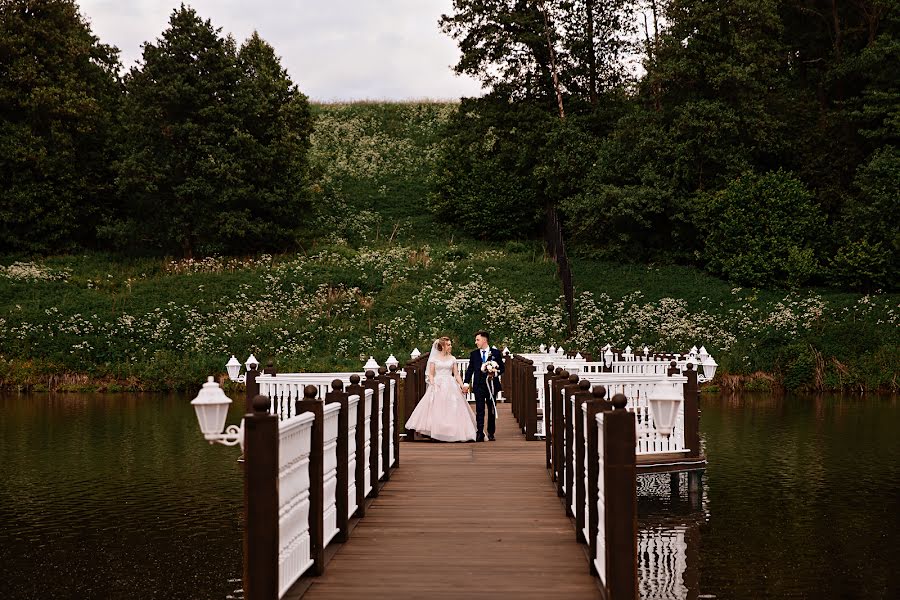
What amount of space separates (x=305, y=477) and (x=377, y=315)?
3448 cm

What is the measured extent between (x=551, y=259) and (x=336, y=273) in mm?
9848

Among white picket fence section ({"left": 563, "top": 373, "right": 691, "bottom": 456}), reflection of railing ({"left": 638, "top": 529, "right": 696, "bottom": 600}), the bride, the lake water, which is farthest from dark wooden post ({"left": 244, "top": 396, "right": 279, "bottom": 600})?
the bride

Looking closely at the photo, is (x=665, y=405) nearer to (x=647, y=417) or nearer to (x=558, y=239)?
(x=647, y=417)

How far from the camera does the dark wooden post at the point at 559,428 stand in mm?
11953

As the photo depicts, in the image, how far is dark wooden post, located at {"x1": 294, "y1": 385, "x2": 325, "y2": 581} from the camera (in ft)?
26.4

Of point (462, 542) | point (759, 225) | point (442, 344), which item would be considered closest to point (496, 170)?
point (759, 225)

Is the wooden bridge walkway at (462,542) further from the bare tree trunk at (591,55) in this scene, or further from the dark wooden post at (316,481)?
the bare tree trunk at (591,55)

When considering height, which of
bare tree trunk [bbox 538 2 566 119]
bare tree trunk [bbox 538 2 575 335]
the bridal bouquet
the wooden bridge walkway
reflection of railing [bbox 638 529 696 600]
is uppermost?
bare tree trunk [bbox 538 2 566 119]

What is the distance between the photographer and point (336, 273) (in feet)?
152

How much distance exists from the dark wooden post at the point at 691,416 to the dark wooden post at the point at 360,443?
669cm

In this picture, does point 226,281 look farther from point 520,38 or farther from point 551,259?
point 520,38

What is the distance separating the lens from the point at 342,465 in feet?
31.1

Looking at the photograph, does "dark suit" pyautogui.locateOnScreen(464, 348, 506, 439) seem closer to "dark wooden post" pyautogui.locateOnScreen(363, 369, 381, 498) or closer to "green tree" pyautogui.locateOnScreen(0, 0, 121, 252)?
"dark wooden post" pyautogui.locateOnScreen(363, 369, 381, 498)

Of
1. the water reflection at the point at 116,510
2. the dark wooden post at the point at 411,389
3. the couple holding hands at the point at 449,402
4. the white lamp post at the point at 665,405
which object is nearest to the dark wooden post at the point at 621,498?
the white lamp post at the point at 665,405
